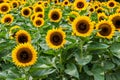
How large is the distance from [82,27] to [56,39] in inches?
10.3

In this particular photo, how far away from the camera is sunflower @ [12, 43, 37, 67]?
3.76m

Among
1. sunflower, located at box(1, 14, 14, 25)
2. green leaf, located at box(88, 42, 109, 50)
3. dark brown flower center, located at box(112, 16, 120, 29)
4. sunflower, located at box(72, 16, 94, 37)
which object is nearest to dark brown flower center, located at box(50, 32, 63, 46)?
sunflower, located at box(72, 16, 94, 37)

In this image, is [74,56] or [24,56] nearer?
[24,56]

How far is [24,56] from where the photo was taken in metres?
3.77

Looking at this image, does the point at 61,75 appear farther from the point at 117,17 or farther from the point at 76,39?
the point at 117,17

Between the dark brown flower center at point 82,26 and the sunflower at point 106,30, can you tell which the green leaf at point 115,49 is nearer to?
the sunflower at point 106,30

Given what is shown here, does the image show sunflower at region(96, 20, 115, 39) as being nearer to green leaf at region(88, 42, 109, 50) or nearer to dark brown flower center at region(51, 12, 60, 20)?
green leaf at region(88, 42, 109, 50)

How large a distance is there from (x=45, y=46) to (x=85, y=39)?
0.42 m

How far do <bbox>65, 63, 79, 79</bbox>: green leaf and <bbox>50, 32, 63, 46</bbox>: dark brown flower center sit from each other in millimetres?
237

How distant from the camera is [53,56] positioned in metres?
4.37

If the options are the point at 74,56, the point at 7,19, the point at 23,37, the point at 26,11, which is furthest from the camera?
the point at 26,11

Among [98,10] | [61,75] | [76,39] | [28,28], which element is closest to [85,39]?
[76,39]

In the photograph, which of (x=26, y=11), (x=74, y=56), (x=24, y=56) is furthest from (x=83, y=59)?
(x=26, y=11)

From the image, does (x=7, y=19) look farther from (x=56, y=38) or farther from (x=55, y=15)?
(x=56, y=38)
